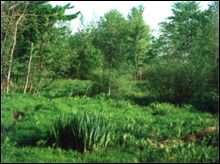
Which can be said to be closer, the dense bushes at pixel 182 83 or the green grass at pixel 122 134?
the green grass at pixel 122 134

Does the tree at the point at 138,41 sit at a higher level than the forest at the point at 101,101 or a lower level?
higher

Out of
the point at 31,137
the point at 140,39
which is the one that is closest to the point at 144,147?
the point at 31,137

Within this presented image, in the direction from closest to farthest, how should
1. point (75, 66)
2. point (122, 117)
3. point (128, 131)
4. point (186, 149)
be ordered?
point (186, 149)
point (128, 131)
point (122, 117)
point (75, 66)

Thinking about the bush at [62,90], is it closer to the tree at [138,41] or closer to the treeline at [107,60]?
the treeline at [107,60]

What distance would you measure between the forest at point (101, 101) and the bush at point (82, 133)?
0.02m

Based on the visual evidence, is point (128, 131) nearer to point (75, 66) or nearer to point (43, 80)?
point (43, 80)

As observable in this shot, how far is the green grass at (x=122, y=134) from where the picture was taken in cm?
999

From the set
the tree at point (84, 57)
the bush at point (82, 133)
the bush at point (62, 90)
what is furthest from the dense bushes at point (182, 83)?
the tree at point (84, 57)

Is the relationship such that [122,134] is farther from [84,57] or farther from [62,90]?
[84,57]

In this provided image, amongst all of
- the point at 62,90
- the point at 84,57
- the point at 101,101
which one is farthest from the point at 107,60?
the point at 84,57

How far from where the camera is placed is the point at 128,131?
13.2 meters

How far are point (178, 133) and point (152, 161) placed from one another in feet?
12.7

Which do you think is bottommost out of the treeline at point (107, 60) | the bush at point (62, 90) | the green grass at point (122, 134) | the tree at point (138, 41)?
the green grass at point (122, 134)

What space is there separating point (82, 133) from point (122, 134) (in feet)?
5.38
